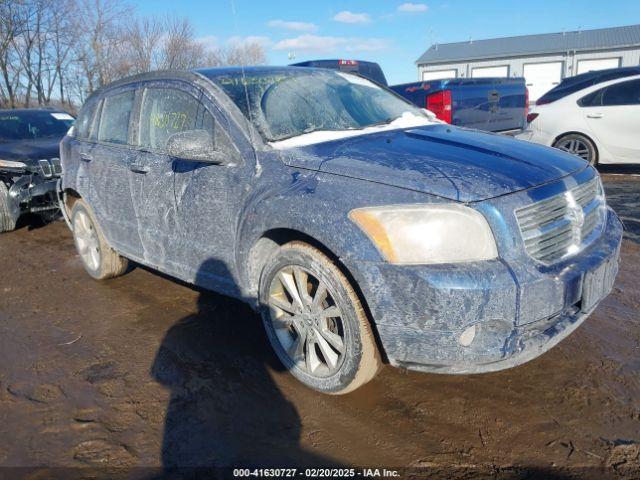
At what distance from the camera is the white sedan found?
25.6 ft

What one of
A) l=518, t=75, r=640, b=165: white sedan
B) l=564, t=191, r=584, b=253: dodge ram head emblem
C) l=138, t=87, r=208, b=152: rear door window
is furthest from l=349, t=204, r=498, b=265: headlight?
l=518, t=75, r=640, b=165: white sedan

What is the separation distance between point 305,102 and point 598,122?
656 centimetres

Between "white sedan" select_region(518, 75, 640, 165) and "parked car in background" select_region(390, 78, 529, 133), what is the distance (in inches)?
20.8

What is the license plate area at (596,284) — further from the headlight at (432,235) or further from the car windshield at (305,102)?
the car windshield at (305,102)

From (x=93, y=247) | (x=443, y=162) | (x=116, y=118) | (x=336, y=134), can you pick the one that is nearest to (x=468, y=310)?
(x=443, y=162)

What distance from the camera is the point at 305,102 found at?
3318 mm

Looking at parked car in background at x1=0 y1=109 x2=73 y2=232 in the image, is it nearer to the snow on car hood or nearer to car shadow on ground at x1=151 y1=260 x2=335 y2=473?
car shadow on ground at x1=151 y1=260 x2=335 y2=473

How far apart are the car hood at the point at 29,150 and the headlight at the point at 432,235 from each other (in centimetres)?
576

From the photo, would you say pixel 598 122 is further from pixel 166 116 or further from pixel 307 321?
pixel 307 321

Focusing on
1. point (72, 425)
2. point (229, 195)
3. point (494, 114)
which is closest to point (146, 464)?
point (72, 425)

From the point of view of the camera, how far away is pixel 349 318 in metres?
2.46

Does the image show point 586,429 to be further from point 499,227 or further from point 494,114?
point 494,114

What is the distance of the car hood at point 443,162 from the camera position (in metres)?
2.32

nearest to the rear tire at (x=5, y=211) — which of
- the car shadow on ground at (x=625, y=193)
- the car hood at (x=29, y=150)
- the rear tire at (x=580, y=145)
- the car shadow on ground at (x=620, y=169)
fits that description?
the car hood at (x=29, y=150)
